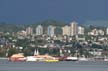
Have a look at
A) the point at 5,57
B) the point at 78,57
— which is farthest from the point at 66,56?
the point at 5,57

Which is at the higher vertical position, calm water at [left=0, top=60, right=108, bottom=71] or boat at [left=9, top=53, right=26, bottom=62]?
boat at [left=9, top=53, right=26, bottom=62]

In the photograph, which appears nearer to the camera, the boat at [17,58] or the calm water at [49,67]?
the calm water at [49,67]

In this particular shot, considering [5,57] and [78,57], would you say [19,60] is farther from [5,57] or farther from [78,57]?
[78,57]

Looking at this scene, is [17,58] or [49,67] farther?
[17,58]

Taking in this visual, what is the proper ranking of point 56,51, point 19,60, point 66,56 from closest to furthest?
1. point 19,60
2. point 66,56
3. point 56,51

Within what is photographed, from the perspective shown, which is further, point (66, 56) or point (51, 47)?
point (51, 47)

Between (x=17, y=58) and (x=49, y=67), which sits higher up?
(x=17, y=58)

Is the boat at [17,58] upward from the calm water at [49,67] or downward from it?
upward

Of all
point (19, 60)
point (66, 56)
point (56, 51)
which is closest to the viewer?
point (19, 60)

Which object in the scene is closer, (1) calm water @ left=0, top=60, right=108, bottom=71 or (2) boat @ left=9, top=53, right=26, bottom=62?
(1) calm water @ left=0, top=60, right=108, bottom=71
